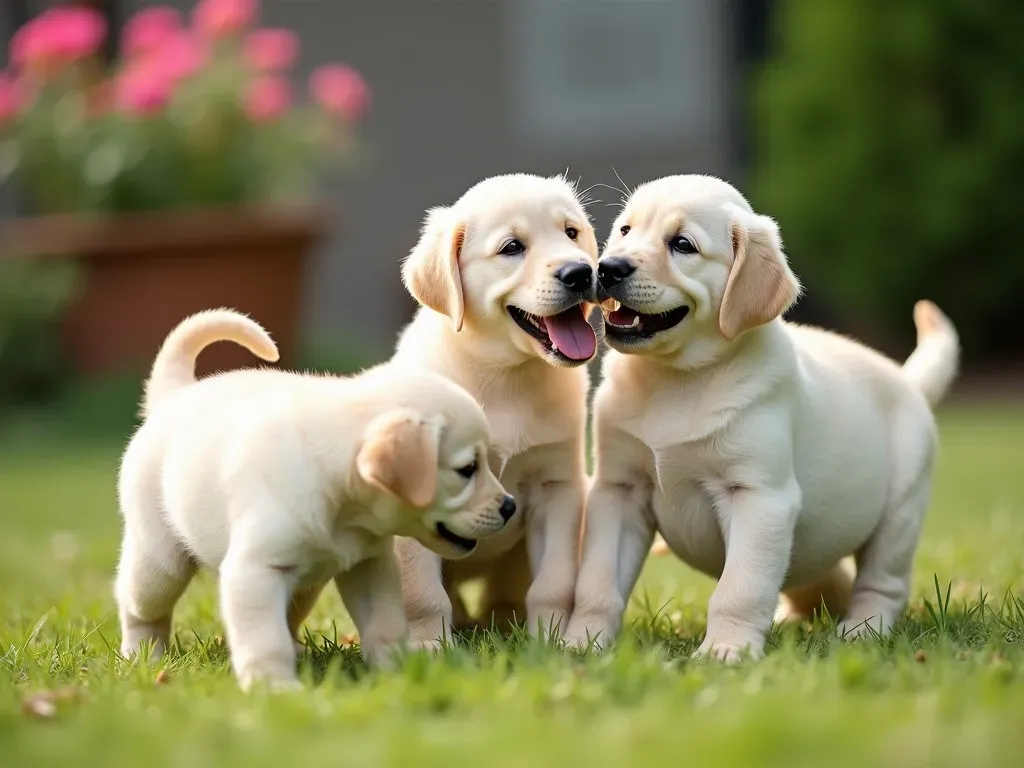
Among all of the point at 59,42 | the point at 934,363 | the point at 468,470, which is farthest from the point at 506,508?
the point at 59,42

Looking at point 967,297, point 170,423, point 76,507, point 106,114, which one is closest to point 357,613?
point 170,423

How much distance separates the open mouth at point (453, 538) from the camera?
11.5ft

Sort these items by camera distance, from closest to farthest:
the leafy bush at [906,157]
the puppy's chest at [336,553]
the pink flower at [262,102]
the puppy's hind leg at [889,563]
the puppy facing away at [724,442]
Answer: the puppy's chest at [336,553], the puppy facing away at [724,442], the puppy's hind leg at [889,563], the pink flower at [262,102], the leafy bush at [906,157]

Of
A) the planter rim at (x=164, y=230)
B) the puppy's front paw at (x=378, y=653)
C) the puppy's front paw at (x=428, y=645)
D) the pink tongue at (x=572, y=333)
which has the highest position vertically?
the pink tongue at (x=572, y=333)

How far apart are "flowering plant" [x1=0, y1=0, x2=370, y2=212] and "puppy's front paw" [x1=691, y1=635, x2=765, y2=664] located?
24.6ft

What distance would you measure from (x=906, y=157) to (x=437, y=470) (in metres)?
11.5

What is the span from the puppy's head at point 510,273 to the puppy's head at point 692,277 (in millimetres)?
129

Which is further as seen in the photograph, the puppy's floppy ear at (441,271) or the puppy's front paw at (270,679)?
the puppy's floppy ear at (441,271)

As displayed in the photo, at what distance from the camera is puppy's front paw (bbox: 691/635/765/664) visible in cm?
350

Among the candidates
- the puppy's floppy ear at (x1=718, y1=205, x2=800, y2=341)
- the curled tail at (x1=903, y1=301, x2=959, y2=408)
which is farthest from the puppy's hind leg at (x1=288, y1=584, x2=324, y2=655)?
the curled tail at (x1=903, y1=301, x2=959, y2=408)

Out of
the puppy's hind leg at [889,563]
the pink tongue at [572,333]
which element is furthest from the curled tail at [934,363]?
the pink tongue at [572,333]

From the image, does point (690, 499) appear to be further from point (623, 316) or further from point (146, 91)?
point (146, 91)

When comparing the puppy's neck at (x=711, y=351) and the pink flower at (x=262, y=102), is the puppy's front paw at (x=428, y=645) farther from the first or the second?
the pink flower at (x=262, y=102)

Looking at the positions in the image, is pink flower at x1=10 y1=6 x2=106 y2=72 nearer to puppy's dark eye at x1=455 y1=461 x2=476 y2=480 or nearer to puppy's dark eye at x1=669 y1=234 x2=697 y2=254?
puppy's dark eye at x1=669 y1=234 x2=697 y2=254
